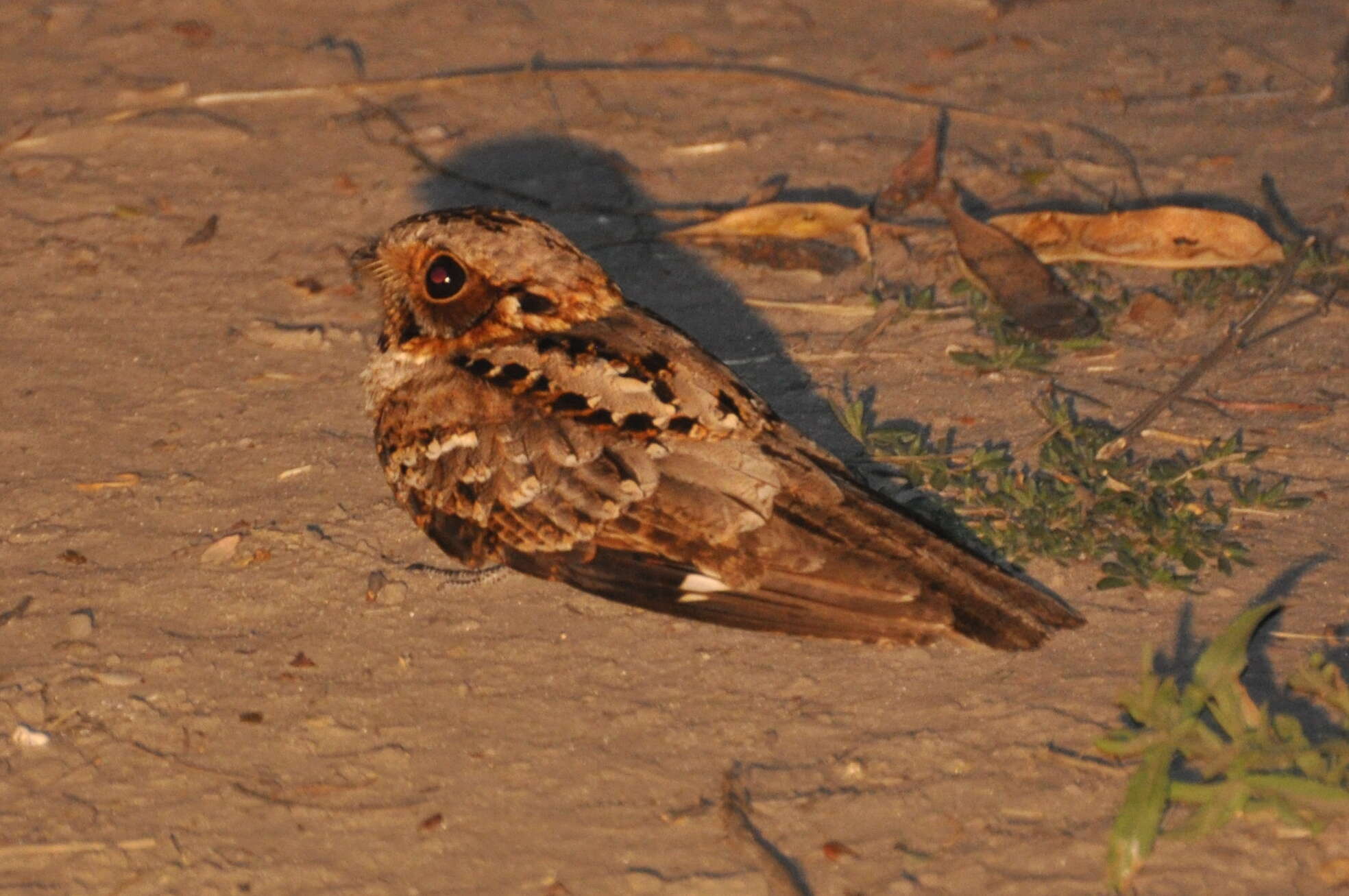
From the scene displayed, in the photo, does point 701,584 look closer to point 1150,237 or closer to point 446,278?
point 446,278

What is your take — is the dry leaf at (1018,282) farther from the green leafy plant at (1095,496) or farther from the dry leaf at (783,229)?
the green leafy plant at (1095,496)

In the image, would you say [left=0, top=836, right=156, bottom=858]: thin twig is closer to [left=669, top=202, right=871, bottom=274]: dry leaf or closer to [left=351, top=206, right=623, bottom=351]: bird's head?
[left=351, top=206, right=623, bottom=351]: bird's head

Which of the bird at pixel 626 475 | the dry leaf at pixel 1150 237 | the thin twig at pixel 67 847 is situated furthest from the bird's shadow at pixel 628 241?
the thin twig at pixel 67 847

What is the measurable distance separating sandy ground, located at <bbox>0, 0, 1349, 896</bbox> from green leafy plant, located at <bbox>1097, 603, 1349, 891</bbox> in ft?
0.24

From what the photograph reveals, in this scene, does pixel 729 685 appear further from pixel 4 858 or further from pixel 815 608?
pixel 4 858

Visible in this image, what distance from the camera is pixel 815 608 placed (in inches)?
135

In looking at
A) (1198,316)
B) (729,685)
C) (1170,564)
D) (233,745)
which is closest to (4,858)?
(233,745)

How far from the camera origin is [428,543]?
4070 millimetres

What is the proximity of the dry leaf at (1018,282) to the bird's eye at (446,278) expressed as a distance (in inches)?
74.8

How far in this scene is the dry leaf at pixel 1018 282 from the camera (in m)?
4.88

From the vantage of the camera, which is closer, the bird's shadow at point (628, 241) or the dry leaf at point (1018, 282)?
the bird's shadow at point (628, 241)

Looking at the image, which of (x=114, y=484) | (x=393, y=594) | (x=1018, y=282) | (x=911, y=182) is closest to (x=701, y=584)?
(x=393, y=594)

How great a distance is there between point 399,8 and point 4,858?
5.07m

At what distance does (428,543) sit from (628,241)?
1860 mm
